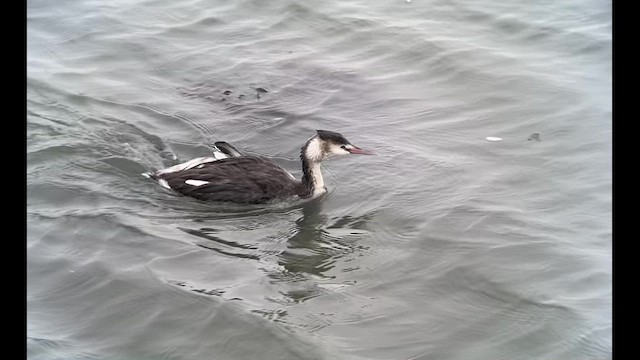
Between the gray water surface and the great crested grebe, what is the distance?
14 centimetres

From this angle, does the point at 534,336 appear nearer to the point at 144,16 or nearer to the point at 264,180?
the point at 264,180

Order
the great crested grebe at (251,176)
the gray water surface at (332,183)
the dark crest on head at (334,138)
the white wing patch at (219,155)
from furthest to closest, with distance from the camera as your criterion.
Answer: the white wing patch at (219,155) < the dark crest on head at (334,138) < the great crested grebe at (251,176) < the gray water surface at (332,183)

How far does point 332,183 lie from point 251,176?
2.94 ft

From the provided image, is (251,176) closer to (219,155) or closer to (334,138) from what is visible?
(219,155)

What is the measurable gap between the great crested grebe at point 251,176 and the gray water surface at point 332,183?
0.45 ft

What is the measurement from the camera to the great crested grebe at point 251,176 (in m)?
7.31

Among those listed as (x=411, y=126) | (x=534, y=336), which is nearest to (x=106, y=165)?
(x=411, y=126)

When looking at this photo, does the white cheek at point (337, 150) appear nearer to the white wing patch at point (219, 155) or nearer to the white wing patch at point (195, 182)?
the white wing patch at point (219, 155)

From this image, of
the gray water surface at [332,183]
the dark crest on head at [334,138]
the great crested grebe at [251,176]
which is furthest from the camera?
the dark crest on head at [334,138]

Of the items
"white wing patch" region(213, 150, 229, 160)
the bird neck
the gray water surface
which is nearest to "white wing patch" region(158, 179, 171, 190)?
the gray water surface

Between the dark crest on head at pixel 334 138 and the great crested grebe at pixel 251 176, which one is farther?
the dark crest on head at pixel 334 138

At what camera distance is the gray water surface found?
5.36 m

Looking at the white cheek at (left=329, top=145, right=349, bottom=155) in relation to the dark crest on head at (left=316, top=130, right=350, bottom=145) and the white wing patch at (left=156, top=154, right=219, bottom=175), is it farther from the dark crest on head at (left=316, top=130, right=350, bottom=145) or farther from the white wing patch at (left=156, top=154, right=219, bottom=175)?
the white wing patch at (left=156, top=154, right=219, bottom=175)

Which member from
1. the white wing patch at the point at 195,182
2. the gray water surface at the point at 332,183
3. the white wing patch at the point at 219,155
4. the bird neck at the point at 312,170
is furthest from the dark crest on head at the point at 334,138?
the white wing patch at the point at 195,182
